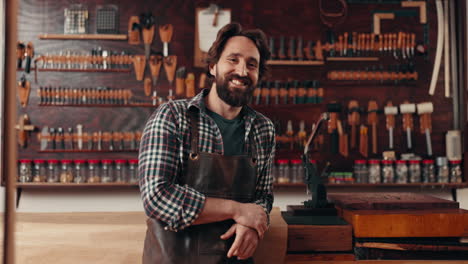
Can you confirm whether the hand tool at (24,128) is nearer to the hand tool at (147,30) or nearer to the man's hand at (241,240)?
the hand tool at (147,30)

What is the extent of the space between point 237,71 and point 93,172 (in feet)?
8.85

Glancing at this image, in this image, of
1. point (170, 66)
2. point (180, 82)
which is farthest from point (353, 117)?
point (170, 66)

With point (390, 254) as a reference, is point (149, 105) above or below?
above

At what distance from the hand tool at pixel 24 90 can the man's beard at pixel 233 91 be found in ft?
9.73

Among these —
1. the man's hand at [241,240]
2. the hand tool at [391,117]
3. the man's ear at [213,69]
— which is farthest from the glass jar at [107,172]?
the hand tool at [391,117]

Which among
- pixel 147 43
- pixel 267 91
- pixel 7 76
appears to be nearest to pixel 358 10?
pixel 267 91

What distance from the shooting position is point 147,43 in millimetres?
4102

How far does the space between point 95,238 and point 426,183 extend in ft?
10.6

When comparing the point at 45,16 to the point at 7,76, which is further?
the point at 45,16

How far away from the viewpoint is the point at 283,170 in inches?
159

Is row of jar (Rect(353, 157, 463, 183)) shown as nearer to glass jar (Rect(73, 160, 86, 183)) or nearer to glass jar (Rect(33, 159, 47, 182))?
glass jar (Rect(73, 160, 86, 183))

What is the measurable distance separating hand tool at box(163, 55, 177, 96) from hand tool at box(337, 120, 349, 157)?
1767mm

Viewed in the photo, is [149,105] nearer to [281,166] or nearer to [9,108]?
[281,166]

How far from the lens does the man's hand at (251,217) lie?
1.56m
